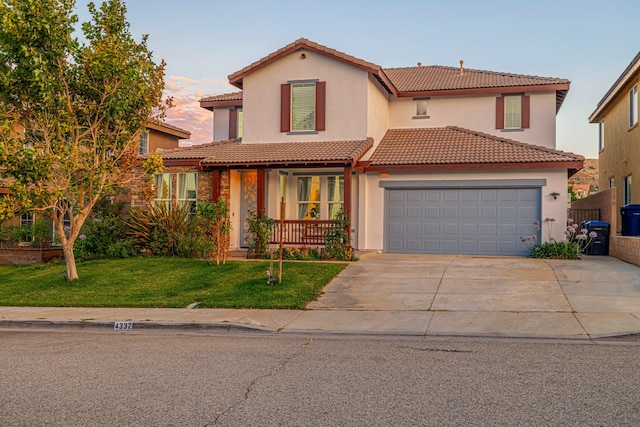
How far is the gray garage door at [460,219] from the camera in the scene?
67.8ft

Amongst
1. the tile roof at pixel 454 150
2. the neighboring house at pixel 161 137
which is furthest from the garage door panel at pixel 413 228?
the neighboring house at pixel 161 137

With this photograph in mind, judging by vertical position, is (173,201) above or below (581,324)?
above

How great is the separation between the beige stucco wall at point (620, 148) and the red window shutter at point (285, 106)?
38.4 ft

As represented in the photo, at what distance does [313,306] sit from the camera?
1305 cm

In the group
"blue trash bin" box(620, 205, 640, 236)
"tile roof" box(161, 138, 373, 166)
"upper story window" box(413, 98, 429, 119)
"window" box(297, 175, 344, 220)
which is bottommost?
"blue trash bin" box(620, 205, 640, 236)

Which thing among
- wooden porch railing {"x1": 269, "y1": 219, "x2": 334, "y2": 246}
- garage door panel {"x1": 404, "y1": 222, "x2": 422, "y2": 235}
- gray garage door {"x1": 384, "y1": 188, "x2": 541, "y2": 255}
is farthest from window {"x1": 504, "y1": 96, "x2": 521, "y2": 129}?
wooden porch railing {"x1": 269, "y1": 219, "x2": 334, "y2": 246}

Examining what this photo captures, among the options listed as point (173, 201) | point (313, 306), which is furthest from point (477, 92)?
point (313, 306)

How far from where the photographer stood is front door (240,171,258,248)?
2222cm

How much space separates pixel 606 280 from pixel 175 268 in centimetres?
1100

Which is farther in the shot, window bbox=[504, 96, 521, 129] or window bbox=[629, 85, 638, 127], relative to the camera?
window bbox=[504, 96, 521, 129]

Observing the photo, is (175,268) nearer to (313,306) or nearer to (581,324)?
(313,306)

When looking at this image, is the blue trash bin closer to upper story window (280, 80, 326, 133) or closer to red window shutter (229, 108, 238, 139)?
upper story window (280, 80, 326, 133)

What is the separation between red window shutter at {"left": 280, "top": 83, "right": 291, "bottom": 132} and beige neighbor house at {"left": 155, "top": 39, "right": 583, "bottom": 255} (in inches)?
1.5

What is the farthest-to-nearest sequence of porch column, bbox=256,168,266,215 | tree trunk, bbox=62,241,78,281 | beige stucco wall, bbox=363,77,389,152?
1. beige stucco wall, bbox=363,77,389,152
2. porch column, bbox=256,168,266,215
3. tree trunk, bbox=62,241,78,281
